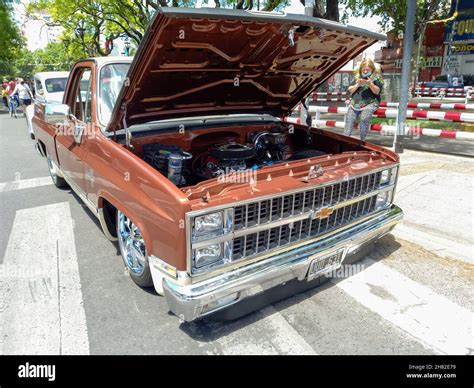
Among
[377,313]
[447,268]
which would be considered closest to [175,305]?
[377,313]

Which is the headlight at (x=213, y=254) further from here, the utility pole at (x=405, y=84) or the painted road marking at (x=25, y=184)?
the utility pole at (x=405, y=84)

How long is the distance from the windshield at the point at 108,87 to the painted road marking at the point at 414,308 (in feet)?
8.78

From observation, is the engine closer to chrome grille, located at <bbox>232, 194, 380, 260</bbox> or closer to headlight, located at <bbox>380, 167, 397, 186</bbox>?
chrome grille, located at <bbox>232, 194, 380, 260</bbox>

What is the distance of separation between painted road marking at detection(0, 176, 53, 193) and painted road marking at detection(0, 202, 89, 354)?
5.56ft

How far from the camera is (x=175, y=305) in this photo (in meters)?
2.29

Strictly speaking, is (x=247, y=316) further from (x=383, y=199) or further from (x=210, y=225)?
(x=383, y=199)

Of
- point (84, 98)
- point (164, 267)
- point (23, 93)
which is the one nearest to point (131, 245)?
point (164, 267)

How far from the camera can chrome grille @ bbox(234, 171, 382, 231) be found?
244cm

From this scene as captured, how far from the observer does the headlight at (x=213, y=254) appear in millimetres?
2338

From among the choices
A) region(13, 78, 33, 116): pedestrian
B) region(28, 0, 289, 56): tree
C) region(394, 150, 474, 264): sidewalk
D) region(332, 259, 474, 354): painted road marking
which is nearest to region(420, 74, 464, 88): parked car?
region(28, 0, 289, 56): tree

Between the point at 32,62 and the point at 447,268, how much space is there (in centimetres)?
10374

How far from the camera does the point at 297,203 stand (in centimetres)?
271

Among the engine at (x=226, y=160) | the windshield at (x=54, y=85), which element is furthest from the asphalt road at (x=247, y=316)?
the windshield at (x=54, y=85)
